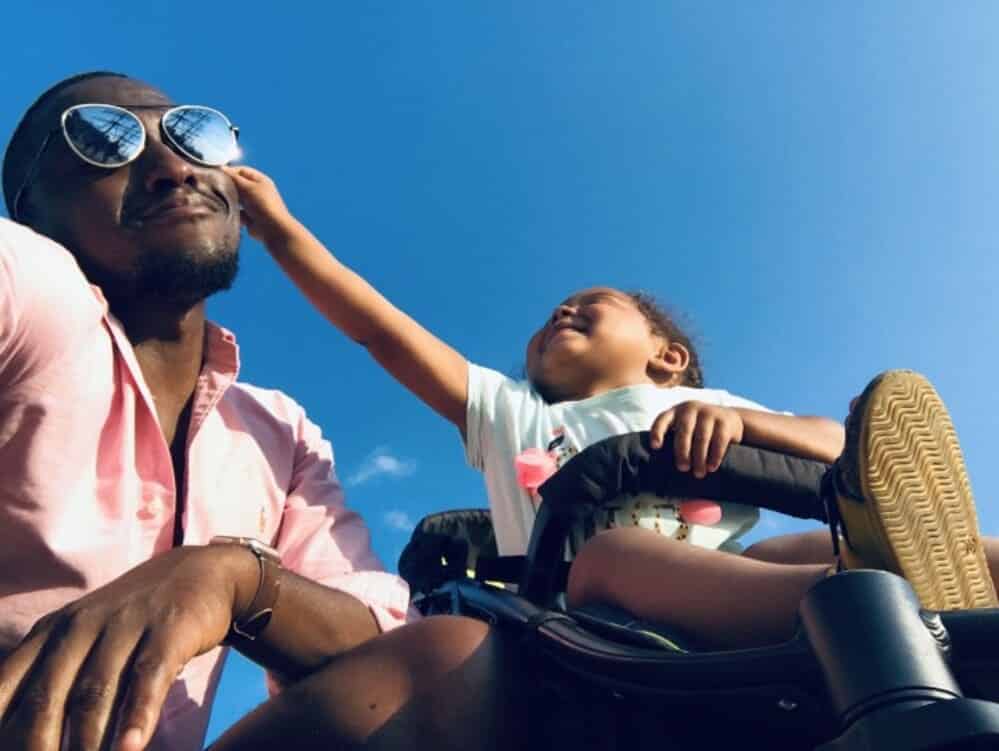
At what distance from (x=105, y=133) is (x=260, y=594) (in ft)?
4.41

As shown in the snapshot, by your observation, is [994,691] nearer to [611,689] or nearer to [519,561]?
[611,689]

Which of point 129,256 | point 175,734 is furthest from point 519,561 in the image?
point 129,256

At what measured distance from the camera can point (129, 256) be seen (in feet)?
6.97

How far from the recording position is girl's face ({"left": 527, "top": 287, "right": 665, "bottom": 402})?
3113 millimetres

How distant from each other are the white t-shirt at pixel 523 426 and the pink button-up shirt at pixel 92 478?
0.78m

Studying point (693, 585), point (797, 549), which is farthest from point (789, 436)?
point (693, 585)

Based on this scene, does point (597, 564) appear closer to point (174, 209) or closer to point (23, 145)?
point (174, 209)

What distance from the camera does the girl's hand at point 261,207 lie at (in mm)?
2572

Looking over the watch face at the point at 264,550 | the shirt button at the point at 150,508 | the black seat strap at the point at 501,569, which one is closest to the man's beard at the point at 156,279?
the shirt button at the point at 150,508

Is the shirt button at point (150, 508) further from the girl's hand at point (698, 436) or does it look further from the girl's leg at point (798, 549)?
the girl's leg at point (798, 549)

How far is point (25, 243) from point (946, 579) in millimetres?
1480

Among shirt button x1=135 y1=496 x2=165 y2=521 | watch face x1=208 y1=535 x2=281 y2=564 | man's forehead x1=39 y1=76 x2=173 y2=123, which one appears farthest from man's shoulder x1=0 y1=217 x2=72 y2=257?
man's forehead x1=39 y1=76 x2=173 y2=123

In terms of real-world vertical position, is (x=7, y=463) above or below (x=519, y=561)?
below

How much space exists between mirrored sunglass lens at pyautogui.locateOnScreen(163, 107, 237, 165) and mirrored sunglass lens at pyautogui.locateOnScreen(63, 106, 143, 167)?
0.26 feet
